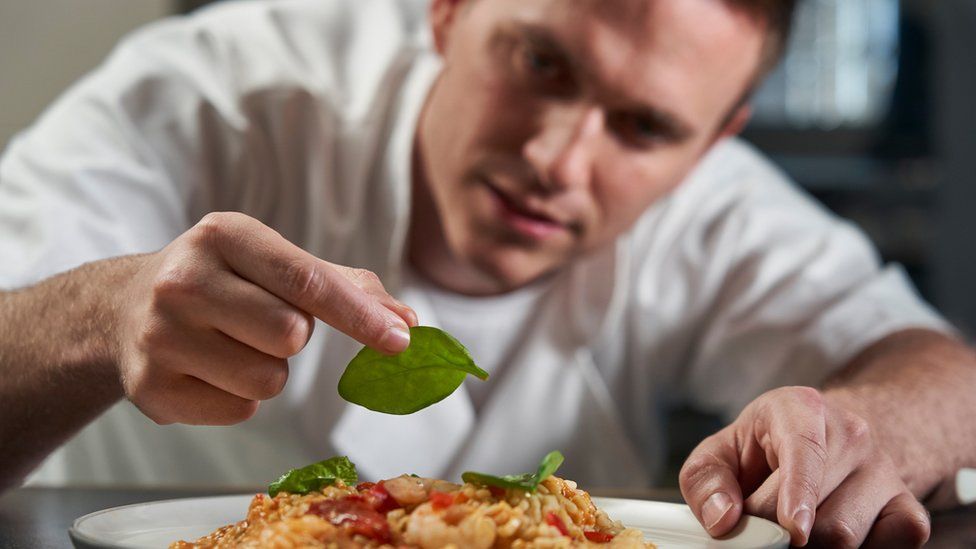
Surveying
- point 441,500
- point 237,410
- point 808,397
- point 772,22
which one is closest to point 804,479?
point 808,397

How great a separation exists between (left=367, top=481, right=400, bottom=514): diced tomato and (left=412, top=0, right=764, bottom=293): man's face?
0.73 metres

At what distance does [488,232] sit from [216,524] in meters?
0.70

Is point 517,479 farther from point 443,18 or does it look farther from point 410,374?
point 443,18

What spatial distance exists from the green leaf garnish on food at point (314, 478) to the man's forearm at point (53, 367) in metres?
0.23

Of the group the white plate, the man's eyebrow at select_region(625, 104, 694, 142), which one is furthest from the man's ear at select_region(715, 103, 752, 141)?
the white plate

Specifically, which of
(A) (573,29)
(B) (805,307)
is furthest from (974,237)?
(A) (573,29)

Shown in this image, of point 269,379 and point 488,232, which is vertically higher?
point 269,379

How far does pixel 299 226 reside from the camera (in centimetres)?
167

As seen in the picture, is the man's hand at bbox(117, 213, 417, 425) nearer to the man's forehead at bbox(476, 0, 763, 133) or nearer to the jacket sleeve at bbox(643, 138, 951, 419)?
the man's forehead at bbox(476, 0, 763, 133)

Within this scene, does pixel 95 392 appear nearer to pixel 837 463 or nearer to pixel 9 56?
pixel 837 463

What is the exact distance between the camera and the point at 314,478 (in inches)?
26.5

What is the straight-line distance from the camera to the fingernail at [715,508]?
27.4 inches

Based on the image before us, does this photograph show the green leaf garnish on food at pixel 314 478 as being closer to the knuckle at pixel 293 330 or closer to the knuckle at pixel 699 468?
the knuckle at pixel 293 330

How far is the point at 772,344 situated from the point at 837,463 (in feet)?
2.73
